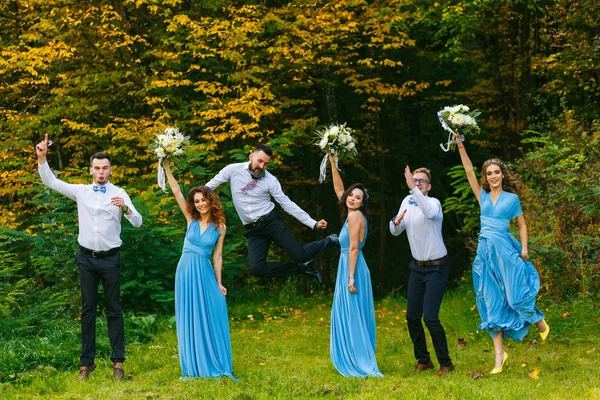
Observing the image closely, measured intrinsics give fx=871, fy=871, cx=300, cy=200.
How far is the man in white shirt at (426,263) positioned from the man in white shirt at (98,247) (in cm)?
280

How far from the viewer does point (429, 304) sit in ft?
28.9

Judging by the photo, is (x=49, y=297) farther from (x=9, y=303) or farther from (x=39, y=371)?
(x=39, y=371)

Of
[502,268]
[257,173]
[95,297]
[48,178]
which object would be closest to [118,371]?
[95,297]

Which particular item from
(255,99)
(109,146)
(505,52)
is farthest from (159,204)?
(505,52)

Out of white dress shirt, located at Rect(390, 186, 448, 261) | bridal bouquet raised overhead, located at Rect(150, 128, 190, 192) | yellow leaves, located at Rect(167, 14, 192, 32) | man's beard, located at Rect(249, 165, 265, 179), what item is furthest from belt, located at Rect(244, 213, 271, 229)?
yellow leaves, located at Rect(167, 14, 192, 32)

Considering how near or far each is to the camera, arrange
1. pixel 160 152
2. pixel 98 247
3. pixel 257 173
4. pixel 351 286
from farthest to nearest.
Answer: pixel 257 173 → pixel 160 152 → pixel 351 286 → pixel 98 247

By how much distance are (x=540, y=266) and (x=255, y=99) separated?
678 centimetres

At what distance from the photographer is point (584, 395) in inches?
302

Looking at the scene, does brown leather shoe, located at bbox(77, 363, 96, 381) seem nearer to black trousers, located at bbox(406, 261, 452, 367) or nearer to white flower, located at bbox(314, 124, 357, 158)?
black trousers, located at bbox(406, 261, 452, 367)

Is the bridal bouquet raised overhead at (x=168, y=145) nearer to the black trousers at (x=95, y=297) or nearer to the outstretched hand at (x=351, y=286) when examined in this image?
the black trousers at (x=95, y=297)

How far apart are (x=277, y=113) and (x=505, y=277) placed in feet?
30.5

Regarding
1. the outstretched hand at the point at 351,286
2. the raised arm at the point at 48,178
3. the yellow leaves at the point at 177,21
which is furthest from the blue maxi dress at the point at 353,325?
the yellow leaves at the point at 177,21

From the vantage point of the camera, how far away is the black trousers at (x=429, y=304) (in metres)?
8.80

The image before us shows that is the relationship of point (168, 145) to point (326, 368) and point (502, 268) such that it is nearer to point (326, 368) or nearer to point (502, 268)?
point (326, 368)
